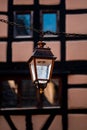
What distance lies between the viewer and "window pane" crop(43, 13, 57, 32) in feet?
24.3

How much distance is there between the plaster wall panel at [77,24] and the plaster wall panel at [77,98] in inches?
49.1

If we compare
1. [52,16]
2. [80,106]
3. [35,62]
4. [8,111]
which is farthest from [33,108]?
[35,62]

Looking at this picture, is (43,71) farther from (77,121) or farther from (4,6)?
(4,6)

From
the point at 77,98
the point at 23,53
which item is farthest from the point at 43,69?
the point at 23,53

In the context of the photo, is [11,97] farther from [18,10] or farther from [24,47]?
[18,10]

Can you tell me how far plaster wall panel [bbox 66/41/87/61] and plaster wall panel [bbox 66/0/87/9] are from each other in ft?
2.53

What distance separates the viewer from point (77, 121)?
22.8 ft

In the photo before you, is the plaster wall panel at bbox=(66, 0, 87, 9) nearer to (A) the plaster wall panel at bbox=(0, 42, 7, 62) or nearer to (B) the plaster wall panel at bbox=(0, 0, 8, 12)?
(B) the plaster wall panel at bbox=(0, 0, 8, 12)

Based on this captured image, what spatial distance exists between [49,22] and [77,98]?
1.77 metres

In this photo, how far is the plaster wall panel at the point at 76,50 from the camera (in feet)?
23.3

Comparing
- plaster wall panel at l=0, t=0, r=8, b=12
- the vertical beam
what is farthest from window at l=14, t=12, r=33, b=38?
the vertical beam

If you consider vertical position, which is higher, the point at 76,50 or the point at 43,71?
the point at 76,50

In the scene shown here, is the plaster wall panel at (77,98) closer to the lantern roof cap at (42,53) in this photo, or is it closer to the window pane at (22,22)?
the window pane at (22,22)

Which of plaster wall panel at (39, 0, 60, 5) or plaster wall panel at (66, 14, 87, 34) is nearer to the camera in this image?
plaster wall panel at (66, 14, 87, 34)
